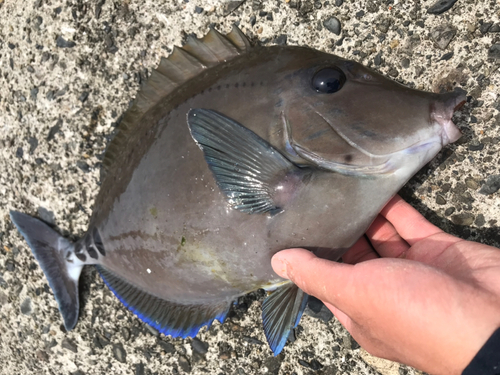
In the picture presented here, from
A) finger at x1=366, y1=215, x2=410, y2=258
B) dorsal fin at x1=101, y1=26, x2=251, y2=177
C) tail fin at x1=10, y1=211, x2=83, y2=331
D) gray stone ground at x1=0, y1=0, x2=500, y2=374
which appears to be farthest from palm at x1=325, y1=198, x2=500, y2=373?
tail fin at x1=10, y1=211, x2=83, y2=331

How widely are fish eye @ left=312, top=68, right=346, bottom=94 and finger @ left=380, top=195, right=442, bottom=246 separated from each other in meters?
0.76

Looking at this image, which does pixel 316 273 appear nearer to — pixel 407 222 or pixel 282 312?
pixel 282 312

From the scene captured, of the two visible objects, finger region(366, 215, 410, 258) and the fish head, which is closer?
the fish head

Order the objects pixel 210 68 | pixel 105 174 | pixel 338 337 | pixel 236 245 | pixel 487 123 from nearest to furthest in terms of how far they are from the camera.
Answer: pixel 236 245 < pixel 210 68 < pixel 487 123 < pixel 105 174 < pixel 338 337

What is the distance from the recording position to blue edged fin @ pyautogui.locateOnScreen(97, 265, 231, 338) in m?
1.93

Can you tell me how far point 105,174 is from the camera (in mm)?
2041

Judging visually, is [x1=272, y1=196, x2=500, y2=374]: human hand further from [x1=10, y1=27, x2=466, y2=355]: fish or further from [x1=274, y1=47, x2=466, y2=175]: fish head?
[x1=274, y1=47, x2=466, y2=175]: fish head

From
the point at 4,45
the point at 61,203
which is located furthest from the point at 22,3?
the point at 61,203

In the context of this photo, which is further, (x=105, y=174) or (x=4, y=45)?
(x=4, y=45)

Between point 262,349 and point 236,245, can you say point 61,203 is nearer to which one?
point 236,245

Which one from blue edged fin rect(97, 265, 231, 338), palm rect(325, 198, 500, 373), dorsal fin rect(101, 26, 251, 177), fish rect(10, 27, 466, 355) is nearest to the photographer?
palm rect(325, 198, 500, 373)

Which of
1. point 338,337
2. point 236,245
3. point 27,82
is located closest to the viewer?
point 236,245

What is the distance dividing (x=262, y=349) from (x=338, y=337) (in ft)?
1.59

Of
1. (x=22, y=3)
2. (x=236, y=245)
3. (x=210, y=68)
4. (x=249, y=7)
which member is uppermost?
(x=249, y=7)
